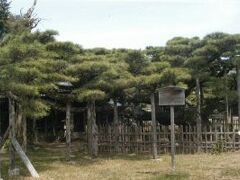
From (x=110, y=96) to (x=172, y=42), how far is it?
356 cm

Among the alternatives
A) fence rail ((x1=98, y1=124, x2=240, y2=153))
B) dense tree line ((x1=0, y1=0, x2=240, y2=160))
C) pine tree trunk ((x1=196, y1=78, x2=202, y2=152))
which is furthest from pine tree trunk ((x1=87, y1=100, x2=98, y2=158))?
pine tree trunk ((x1=196, y1=78, x2=202, y2=152))

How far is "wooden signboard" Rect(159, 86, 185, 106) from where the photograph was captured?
14617 millimetres

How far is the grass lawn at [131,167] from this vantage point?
13555mm

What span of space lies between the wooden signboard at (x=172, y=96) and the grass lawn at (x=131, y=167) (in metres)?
1.94

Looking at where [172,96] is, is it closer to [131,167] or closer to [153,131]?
[131,167]

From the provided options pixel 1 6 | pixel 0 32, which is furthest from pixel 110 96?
pixel 1 6

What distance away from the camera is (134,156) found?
19.5m

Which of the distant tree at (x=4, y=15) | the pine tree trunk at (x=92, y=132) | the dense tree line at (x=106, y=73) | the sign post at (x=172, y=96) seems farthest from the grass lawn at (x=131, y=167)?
the distant tree at (x=4, y=15)

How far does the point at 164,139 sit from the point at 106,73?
4.55 metres

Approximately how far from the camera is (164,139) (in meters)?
20.6

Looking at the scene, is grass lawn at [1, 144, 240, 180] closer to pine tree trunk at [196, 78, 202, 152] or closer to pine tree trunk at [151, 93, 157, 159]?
pine tree trunk at [151, 93, 157, 159]

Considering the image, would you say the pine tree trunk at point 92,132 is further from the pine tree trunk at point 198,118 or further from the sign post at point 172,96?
the sign post at point 172,96

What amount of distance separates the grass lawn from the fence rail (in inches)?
37.9

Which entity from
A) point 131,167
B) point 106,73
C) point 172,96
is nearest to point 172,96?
point 172,96
